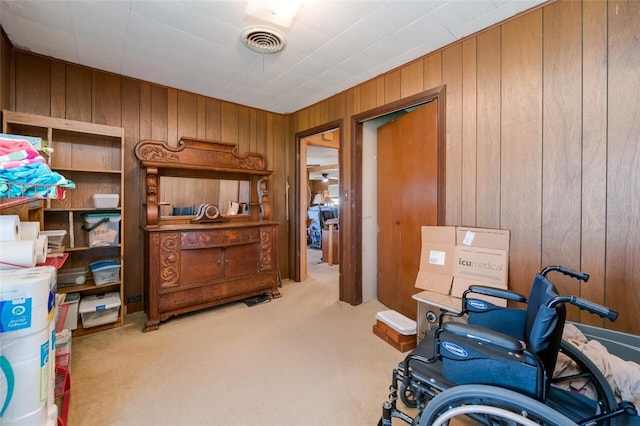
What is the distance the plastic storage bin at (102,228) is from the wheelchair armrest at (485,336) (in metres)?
2.91

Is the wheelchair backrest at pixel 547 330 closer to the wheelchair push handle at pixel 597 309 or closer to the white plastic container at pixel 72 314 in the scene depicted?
the wheelchair push handle at pixel 597 309

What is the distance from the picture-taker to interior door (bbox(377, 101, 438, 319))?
2.56 meters

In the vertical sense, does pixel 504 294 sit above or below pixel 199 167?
below

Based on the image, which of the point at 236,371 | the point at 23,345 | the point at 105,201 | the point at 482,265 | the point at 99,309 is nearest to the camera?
the point at 23,345

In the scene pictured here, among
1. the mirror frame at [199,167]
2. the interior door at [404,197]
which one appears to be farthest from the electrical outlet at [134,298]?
the interior door at [404,197]

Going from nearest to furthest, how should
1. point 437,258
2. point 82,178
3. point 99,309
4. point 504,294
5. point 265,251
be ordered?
point 504,294 < point 437,258 < point 99,309 < point 82,178 < point 265,251

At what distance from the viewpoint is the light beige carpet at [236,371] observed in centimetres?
157

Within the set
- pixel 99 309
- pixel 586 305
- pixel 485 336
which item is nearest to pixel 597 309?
pixel 586 305

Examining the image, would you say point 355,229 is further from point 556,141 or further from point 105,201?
point 105,201

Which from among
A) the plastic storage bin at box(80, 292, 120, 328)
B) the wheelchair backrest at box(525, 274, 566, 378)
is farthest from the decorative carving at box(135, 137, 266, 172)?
the wheelchair backrest at box(525, 274, 566, 378)

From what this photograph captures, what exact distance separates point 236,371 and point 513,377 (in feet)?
5.59

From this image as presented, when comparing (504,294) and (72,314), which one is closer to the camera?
(504,294)

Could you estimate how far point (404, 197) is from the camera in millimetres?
2863

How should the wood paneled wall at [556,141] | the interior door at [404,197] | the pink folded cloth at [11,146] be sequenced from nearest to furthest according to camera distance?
the pink folded cloth at [11,146], the wood paneled wall at [556,141], the interior door at [404,197]
